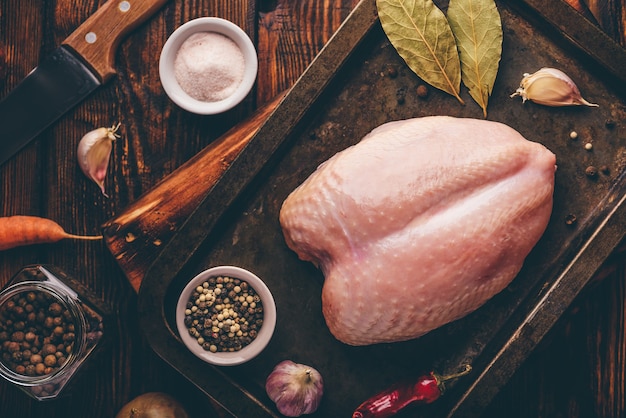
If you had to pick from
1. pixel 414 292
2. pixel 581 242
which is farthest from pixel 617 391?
pixel 414 292

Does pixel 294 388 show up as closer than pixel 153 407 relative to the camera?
Yes

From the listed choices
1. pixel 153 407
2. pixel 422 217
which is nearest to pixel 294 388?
pixel 153 407

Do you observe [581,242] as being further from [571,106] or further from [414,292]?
[414,292]

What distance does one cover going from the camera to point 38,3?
183 centimetres

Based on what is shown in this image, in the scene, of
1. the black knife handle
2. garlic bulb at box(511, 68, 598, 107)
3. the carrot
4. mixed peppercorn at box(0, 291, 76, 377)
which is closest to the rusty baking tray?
garlic bulb at box(511, 68, 598, 107)

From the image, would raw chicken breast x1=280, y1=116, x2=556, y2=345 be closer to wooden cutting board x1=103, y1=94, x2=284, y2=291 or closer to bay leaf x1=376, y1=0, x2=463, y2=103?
bay leaf x1=376, y1=0, x2=463, y2=103

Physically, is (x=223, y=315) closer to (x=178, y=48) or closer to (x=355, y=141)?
(x=355, y=141)

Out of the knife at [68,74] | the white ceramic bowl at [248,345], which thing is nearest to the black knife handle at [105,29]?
the knife at [68,74]

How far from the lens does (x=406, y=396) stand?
5.26 ft

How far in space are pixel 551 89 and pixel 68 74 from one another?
1299mm

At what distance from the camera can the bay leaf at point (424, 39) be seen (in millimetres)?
1596

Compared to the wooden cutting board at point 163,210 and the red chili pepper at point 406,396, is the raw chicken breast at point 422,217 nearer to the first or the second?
the red chili pepper at point 406,396

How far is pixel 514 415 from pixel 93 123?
1.48 m

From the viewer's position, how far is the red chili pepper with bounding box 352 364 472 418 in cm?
159
